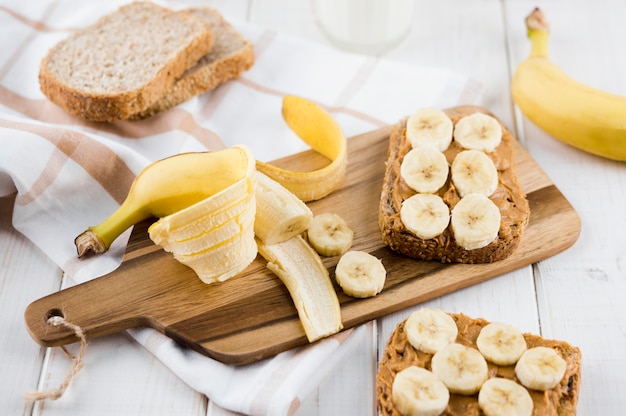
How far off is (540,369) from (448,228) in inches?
21.7

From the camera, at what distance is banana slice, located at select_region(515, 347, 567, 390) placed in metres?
2.04

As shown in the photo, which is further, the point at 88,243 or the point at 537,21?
the point at 537,21

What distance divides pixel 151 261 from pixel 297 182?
52 cm

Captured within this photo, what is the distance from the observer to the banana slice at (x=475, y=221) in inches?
94.3

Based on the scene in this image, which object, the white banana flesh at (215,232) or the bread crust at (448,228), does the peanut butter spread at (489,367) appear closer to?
the bread crust at (448,228)

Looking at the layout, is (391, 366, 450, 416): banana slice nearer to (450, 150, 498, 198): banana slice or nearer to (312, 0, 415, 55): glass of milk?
(450, 150, 498, 198): banana slice

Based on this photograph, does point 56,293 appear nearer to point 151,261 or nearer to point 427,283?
point 151,261

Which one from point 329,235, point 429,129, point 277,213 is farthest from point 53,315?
point 429,129

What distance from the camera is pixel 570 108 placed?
2924 mm

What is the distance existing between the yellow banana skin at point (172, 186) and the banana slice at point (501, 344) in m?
0.81

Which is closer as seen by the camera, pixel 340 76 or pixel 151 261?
pixel 151 261

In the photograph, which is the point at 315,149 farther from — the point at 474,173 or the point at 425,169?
the point at 474,173

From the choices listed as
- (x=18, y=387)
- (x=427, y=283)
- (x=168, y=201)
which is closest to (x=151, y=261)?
(x=168, y=201)

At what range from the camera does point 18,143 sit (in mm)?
2732
